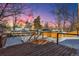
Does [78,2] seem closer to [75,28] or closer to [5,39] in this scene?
[75,28]

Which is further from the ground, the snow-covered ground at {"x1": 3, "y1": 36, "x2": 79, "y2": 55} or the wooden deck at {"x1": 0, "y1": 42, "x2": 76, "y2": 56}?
the snow-covered ground at {"x1": 3, "y1": 36, "x2": 79, "y2": 55}

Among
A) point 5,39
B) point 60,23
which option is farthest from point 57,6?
point 5,39

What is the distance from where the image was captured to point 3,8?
7.40 metres

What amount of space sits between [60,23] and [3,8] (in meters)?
0.62

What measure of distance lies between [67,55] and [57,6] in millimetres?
526

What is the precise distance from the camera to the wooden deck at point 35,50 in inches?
291

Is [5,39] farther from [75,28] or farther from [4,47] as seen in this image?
[75,28]

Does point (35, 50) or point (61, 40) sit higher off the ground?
point (61, 40)

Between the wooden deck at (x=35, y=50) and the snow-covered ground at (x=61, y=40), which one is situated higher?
the snow-covered ground at (x=61, y=40)

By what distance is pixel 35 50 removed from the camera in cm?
741

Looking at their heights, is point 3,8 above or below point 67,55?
above

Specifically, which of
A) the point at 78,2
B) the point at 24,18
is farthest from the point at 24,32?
the point at 78,2

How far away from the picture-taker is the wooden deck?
7402 millimetres

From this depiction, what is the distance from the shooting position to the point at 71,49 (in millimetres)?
7414
